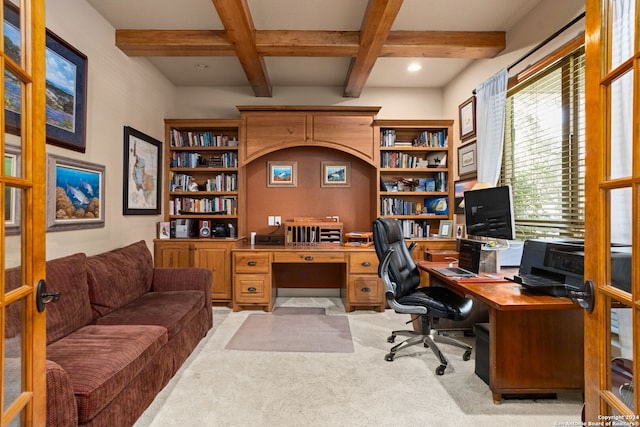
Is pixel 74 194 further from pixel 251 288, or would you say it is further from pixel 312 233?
pixel 312 233

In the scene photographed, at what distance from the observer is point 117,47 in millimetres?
3004

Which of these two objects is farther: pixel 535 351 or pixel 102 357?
pixel 535 351

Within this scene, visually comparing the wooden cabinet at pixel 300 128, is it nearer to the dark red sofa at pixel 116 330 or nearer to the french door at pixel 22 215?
the dark red sofa at pixel 116 330

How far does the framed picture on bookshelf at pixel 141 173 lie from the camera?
3.17m

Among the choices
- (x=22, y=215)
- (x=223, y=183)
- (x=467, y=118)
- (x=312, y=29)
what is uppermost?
(x=312, y=29)

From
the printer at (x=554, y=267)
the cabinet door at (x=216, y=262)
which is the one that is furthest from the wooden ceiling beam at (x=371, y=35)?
the cabinet door at (x=216, y=262)

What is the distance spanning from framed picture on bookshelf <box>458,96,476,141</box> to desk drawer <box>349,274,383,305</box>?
200cm

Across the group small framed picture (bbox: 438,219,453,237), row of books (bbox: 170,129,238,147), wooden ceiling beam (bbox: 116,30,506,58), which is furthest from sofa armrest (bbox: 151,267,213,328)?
small framed picture (bbox: 438,219,453,237)

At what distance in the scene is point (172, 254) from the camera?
3.79m

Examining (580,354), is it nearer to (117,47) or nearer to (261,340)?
(261,340)

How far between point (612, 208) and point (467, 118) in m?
3.05

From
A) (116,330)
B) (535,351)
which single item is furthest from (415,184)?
(116,330)

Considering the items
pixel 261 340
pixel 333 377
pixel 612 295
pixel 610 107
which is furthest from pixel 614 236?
pixel 261 340

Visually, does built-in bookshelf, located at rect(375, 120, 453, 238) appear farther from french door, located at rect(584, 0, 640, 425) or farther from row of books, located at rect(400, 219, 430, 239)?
french door, located at rect(584, 0, 640, 425)
